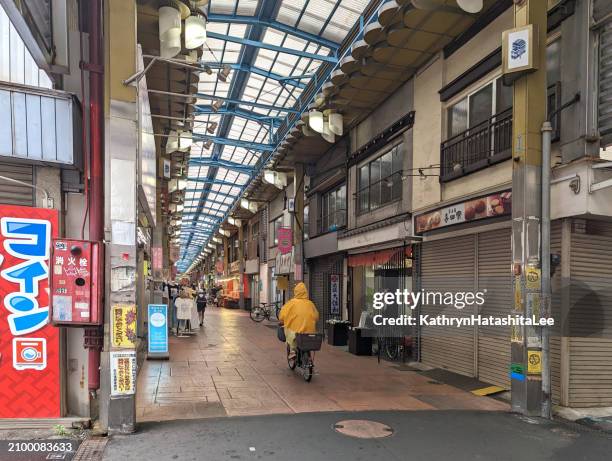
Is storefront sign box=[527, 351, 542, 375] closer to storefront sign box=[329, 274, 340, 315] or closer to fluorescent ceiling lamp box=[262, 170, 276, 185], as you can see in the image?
storefront sign box=[329, 274, 340, 315]

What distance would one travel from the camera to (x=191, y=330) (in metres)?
18.6

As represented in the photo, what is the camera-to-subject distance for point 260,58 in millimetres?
18047

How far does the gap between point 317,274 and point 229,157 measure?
12714mm

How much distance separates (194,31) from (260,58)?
9.47 meters

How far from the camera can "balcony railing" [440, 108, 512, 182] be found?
29.9ft

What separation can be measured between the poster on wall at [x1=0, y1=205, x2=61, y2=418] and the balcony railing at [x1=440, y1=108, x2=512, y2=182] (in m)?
7.89

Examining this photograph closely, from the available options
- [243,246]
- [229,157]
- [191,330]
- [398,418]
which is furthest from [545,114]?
[243,246]

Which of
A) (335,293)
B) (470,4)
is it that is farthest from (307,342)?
(335,293)

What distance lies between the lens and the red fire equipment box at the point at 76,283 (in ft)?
20.2

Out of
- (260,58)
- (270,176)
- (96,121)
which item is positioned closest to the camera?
(96,121)

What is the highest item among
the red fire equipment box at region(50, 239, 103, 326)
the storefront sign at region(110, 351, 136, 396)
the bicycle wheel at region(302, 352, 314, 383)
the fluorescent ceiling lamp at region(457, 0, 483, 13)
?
the fluorescent ceiling lamp at region(457, 0, 483, 13)

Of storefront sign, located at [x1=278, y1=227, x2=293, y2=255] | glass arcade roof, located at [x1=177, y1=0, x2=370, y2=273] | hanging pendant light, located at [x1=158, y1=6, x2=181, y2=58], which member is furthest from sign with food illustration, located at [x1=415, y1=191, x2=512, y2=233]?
storefront sign, located at [x1=278, y1=227, x2=293, y2=255]

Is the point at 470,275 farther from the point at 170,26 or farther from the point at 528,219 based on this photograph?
the point at 170,26

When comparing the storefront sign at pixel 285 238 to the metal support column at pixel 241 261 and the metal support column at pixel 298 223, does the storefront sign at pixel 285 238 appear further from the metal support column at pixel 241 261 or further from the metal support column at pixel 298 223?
the metal support column at pixel 241 261
